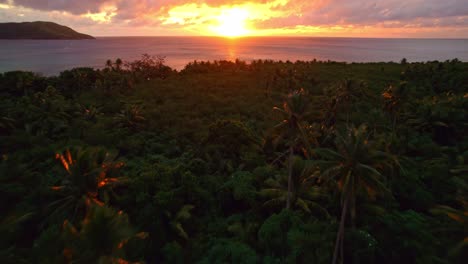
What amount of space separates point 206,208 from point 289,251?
9558 mm

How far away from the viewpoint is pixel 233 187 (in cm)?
2817

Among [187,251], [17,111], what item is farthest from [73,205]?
[17,111]

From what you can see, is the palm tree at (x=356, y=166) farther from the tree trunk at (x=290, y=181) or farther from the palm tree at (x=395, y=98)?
the palm tree at (x=395, y=98)

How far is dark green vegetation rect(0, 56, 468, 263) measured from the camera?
16797mm

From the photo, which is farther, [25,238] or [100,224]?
[25,238]

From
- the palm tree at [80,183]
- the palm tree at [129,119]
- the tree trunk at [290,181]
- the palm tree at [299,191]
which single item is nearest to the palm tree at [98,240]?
the palm tree at [80,183]

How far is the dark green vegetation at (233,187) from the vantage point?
55.1ft

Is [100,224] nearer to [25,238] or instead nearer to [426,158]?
[25,238]

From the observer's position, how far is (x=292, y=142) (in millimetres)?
25219

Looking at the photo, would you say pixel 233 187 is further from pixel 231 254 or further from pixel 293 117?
pixel 293 117

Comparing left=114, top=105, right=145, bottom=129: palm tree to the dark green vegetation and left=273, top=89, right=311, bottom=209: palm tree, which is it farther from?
left=273, top=89, right=311, bottom=209: palm tree

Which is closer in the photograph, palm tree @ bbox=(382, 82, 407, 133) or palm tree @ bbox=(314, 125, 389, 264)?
palm tree @ bbox=(314, 125, 389, 264)

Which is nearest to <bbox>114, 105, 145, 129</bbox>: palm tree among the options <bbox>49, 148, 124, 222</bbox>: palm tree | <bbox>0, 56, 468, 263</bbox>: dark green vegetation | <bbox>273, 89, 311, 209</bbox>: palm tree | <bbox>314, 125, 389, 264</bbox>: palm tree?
<bbox>0, 56, 468, 263</bbox>: dark green vegetation

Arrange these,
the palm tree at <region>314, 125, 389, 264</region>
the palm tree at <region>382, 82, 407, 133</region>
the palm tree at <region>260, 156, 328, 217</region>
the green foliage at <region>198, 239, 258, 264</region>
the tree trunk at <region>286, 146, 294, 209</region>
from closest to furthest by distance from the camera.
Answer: the palm tree at <region>314, 125, 389, 264</region> < the green foliage at <region>198, 239, 258, 264</region> < the tree trunk at <region>286, 146, 294, 209</region> < the palm tree at <region>260, 156, 328, 217</region> < the palm tree at <region>382, 82, 407, 133</region>
